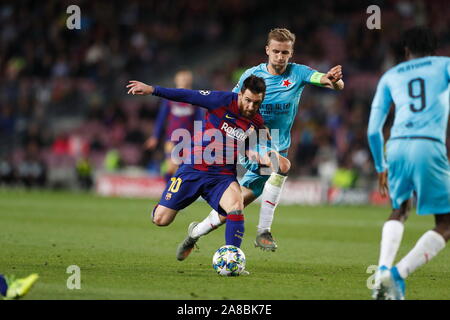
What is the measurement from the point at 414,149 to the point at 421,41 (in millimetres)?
827

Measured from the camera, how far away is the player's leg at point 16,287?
557 cm

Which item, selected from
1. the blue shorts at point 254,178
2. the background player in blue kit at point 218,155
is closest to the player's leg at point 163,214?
the background player in blue kit at point 218,155

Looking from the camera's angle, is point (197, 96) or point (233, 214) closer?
point (233, 214)

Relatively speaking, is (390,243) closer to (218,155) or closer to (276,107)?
(218,155)

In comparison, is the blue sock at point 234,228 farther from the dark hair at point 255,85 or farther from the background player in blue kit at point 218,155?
the dark hair at point 255,85

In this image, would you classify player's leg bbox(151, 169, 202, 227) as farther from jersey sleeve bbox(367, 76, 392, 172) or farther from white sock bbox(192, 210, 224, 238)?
jersey sleeve bbox(367, 76, 392, 172)

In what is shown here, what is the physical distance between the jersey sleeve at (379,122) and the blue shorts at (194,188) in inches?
81.9

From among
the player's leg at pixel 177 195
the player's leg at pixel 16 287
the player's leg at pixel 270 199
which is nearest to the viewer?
the player's leg at pixel 16 287

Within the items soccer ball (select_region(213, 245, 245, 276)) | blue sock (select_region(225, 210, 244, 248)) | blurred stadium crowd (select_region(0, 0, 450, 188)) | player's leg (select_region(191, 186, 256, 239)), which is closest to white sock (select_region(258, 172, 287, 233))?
player's leg (select_region(191, 186, 256, 239))

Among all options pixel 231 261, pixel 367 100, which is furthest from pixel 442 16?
pixel 231 261

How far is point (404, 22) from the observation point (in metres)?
23.9

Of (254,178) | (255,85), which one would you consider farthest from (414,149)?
(254,178)

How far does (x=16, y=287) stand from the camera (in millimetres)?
5633
